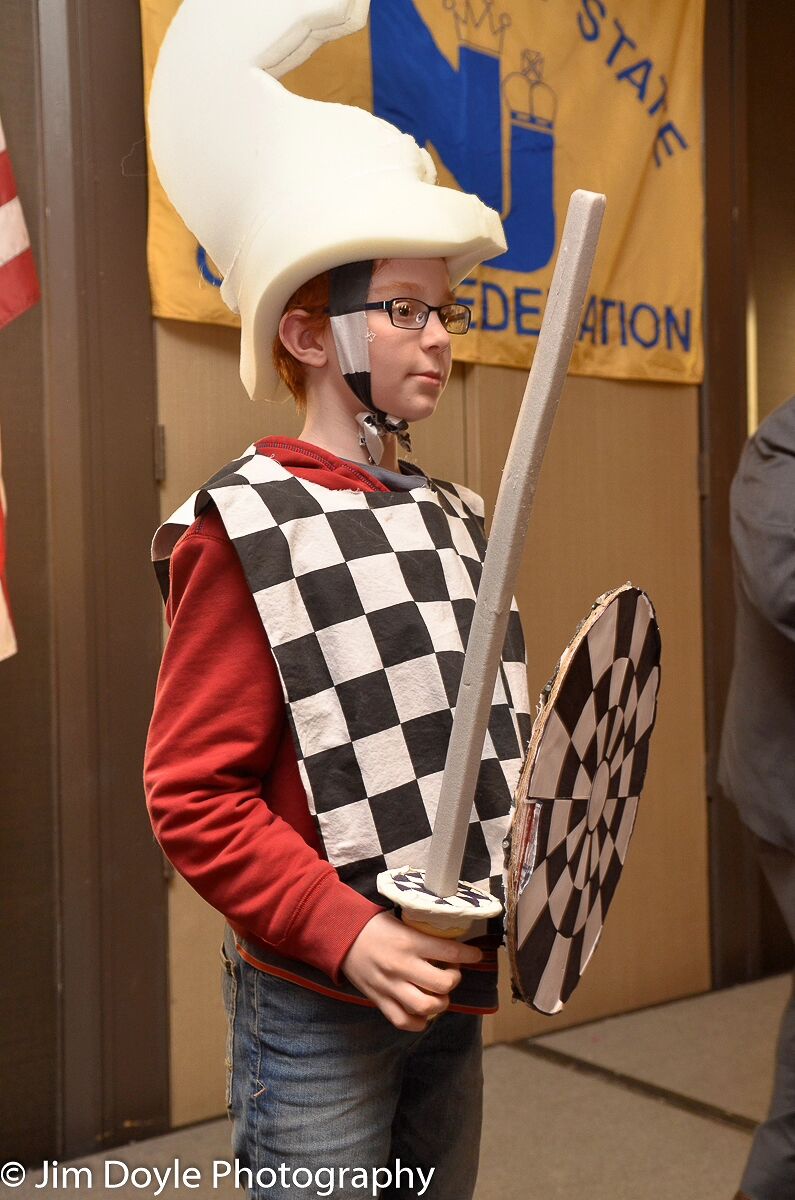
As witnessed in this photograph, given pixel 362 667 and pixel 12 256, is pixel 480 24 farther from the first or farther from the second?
pixel 362 667

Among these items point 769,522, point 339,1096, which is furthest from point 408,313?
point 769,522

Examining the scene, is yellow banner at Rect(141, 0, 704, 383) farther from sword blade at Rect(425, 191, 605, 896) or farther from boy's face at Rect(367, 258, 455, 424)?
sword blade at Rect(425, 191, 605, 896)

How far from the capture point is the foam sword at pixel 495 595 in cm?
66

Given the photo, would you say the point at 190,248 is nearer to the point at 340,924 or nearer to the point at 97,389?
the point at 97,389

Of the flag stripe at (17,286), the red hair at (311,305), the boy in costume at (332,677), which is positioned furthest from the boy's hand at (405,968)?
the flag stripe at (17,286)

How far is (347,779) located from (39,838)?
130 cm

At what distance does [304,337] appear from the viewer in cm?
107

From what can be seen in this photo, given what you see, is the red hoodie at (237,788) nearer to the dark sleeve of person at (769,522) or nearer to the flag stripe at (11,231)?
the dark sleeve of person at (769,522)

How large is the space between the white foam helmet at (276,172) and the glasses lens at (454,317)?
0.15 feet

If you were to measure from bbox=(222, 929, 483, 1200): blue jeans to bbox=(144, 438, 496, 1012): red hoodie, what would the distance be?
41 millimetres

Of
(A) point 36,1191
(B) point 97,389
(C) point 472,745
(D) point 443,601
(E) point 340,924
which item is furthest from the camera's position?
(B) point 97,389

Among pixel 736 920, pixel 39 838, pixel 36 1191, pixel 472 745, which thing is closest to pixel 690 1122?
pixel 736 920

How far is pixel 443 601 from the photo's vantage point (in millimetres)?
1002

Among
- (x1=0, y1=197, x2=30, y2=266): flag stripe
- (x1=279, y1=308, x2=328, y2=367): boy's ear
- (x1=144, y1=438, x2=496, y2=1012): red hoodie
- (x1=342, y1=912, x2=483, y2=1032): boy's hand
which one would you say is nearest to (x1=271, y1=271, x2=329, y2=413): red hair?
(x1=279, y1=308, x2=328, y2=367): boy's ear
